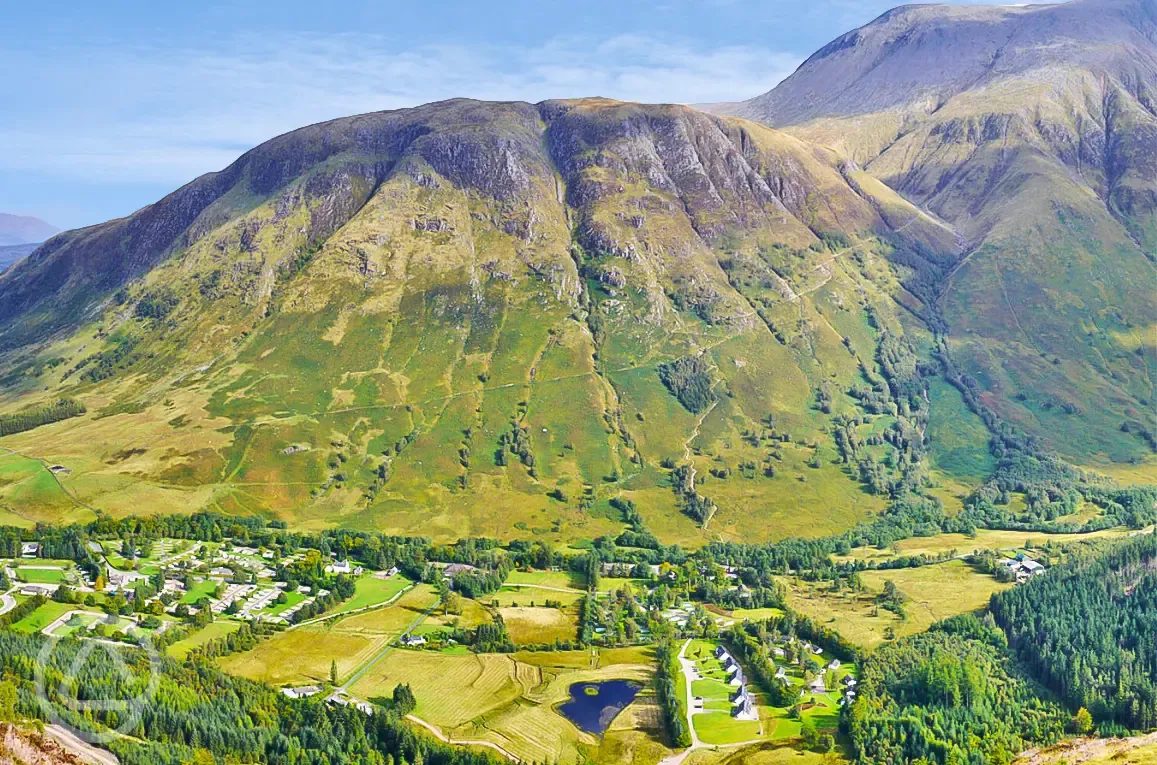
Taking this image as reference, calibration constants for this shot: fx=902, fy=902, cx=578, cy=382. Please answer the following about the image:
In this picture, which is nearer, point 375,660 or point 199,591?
point 375,660

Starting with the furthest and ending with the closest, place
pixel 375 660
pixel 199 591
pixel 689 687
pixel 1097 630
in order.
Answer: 1. pixel 199 591
2. pixel 375 660
3. pixel 1097 630
4. pixel 689 687

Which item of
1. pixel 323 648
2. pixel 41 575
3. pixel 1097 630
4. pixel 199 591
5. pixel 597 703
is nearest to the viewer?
pixel 597 703

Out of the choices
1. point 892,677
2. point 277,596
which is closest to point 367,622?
point 277,596

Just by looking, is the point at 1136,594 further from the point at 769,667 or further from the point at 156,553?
the point at 156,553

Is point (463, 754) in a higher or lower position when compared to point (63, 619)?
lower

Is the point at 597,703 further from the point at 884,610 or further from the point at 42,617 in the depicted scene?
the point at 42,617

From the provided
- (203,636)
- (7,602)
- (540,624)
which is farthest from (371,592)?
(7,602)

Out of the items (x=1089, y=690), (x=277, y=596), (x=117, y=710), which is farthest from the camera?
(x=277, y=596)
